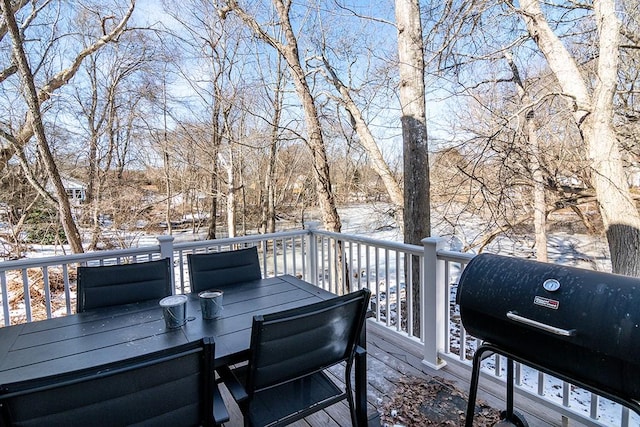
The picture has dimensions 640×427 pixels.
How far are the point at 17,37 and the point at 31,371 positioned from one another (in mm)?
6806

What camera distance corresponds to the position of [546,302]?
4.38 feet

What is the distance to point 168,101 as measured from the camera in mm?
9617

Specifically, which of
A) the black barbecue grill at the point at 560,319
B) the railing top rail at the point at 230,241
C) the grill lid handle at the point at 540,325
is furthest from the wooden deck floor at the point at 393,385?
the railing top rail at the point at 230,241

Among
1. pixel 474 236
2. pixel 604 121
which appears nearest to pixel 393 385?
pixel 604 121

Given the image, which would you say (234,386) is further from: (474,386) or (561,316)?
(561,316)

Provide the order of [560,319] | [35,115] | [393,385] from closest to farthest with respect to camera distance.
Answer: [560,319] < [393,385] < [35,115]

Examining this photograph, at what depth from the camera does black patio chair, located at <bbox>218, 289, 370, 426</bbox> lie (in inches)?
54.2

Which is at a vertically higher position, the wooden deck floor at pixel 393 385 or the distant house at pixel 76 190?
the distant house at pixel 76 190

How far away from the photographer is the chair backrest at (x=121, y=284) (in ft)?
6.79

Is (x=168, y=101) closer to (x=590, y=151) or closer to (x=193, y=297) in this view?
(x=193, y=297)

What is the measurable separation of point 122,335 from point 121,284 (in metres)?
0.60

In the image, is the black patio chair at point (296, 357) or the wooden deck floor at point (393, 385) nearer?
the black patio chair at point (296, 357)

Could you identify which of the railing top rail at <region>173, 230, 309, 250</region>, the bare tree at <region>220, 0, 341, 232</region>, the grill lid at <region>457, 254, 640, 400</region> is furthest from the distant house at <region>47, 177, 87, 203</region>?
the grill lid at <region>457, 254, 640, 400</region>

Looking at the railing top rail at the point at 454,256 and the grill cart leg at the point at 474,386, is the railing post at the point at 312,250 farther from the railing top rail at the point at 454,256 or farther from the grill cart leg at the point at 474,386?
the grill cart leg at the point at 474,386
